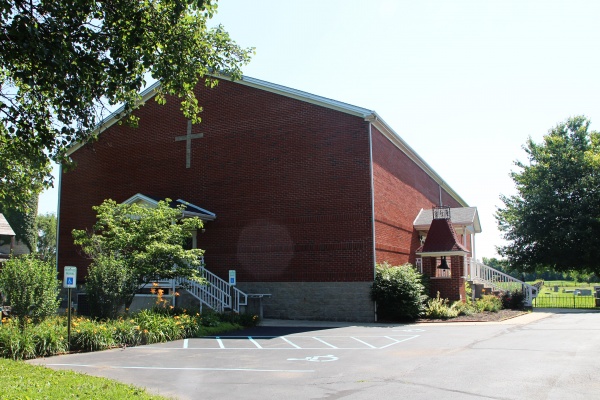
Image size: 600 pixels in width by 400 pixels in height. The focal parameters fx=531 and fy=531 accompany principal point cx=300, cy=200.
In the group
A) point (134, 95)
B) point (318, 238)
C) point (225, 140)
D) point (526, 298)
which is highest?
point (225, 140)

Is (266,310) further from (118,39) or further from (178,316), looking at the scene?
(118,39)

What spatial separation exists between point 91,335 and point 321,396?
285 inches

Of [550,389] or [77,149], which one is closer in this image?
[550,389]

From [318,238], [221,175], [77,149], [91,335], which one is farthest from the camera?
[77,149]

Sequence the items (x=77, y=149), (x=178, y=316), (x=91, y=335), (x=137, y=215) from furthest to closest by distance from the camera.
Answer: (x=77, y=149)
(x=137, y=215)
(x=178, y=316)
(x=91, y=335)

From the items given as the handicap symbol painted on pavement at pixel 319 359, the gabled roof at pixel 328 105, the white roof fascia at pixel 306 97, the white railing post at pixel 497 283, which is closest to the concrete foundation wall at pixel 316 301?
the gabled roof at pixel 328 105

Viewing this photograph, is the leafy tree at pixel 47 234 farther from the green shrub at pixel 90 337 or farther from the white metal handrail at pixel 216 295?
the green shrub at pixel 90 337

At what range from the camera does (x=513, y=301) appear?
27.6 meters

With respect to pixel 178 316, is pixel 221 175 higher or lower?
higher

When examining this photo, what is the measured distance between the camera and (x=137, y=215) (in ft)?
61.4

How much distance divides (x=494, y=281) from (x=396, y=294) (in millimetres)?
13620

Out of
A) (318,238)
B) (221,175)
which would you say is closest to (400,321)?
(318,238)

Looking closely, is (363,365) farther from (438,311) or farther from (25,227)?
(25,227)

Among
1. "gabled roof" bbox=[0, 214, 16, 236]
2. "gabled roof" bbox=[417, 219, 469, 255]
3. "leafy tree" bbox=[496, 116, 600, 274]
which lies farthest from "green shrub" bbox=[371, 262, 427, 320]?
"gabled roof" bbox=[0, 214, 16, 236]
